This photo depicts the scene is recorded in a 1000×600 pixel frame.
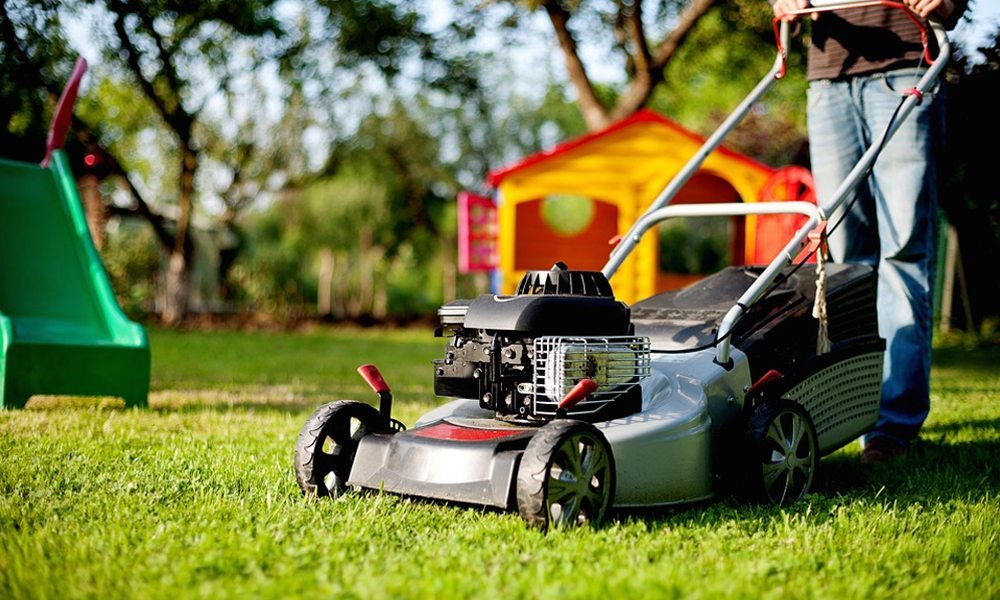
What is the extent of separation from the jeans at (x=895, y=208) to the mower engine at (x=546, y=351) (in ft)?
5.13

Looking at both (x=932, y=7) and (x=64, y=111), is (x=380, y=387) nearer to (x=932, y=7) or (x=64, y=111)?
(x=932, y=7)

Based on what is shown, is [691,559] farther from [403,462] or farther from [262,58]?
[262,58]

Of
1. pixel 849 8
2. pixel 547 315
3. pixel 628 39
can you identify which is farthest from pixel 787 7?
pixel 628 39

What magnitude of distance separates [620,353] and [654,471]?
0.34m

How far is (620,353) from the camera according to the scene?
2.81 metres

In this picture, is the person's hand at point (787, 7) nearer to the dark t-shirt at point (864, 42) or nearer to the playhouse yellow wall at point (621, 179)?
the dark t-shirt at point (864, 42)

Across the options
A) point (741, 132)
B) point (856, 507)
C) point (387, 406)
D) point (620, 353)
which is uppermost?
A: point (741, 132)

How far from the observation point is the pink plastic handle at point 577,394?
8.53 feet

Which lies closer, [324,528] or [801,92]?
[324,528]

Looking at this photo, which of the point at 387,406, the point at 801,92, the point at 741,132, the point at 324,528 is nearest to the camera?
the point at 324,528

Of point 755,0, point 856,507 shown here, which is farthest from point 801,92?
point 856,507

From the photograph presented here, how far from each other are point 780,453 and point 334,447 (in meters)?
1.35

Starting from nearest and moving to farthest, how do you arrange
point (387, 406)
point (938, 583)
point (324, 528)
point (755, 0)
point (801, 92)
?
point (938, 583) < point (324, 528) < point (387, 406) < point (755, 0) < point (801, 92)

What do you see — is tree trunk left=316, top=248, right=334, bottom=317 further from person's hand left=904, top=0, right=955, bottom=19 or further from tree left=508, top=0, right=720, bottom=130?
person's hand left=904, top=0, right=955, bottom=19
